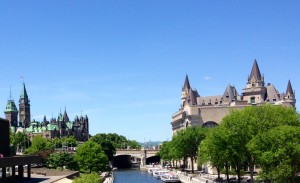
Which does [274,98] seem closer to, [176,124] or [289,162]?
[176,124]

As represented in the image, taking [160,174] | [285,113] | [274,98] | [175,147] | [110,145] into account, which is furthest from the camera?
[274,98]

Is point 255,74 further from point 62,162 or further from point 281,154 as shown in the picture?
point 281,154

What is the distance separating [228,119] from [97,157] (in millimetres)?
41618

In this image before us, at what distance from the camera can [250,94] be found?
17325 cm

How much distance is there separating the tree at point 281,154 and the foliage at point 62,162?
198ft

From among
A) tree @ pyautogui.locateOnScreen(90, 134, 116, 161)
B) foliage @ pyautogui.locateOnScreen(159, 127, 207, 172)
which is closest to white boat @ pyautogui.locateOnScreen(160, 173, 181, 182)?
foliage @ pyautogui.locateOnScreen(159, 127, 207, 172)

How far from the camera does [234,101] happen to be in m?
170

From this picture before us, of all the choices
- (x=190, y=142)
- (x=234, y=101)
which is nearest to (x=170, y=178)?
(x=190, y=142)

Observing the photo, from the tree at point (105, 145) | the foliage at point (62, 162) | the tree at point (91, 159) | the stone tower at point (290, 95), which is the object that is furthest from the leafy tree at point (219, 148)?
the stone tower at point (290, 95)

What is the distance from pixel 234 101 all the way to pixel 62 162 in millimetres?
73378

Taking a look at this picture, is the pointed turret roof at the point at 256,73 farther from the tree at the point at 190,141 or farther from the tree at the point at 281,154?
the tree at the point at 281,154

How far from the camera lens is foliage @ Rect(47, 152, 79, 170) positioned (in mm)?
115875

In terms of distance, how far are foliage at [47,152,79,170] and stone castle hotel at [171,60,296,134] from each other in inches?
2121

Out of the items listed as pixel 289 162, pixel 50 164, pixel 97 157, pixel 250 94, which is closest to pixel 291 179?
pixel 289 162
